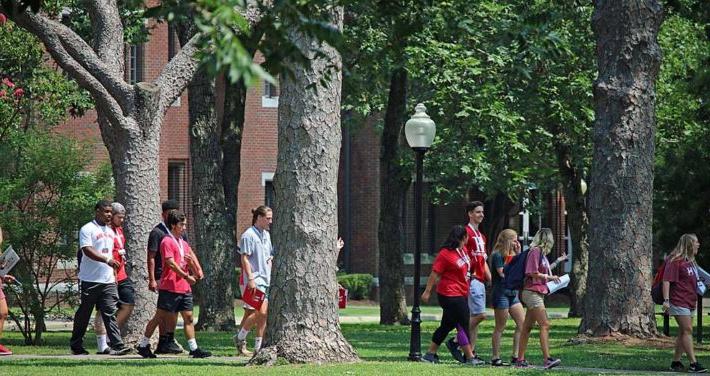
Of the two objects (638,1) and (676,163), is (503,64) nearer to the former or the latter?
(676,163)

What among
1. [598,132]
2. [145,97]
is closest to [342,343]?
[145,97]

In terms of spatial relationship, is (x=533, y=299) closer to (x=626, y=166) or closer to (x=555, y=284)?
(x=555, y=284)

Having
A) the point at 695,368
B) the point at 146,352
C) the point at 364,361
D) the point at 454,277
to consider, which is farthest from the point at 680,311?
the point at 146,352

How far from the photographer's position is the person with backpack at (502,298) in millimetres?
17297

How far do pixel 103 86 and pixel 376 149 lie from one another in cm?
2940

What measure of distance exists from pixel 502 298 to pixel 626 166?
192 inches

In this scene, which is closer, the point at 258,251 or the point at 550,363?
the point at 550,363

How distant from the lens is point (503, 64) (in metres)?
27.8

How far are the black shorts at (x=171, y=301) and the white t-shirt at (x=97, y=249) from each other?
104 cm

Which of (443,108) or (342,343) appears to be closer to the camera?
(342,343)

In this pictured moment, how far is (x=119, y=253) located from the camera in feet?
60.5

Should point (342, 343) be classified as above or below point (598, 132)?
below

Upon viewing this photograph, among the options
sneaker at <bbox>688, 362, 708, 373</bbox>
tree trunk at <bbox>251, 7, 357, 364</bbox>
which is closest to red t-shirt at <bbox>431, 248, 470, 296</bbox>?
tree trunk at <bbox>251, 7, 357, 364</bbox>

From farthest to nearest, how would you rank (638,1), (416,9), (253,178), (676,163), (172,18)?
1. (253,178)
2. (676,163)
3. (638,1)
4. (416,9)
5. (172,18)
